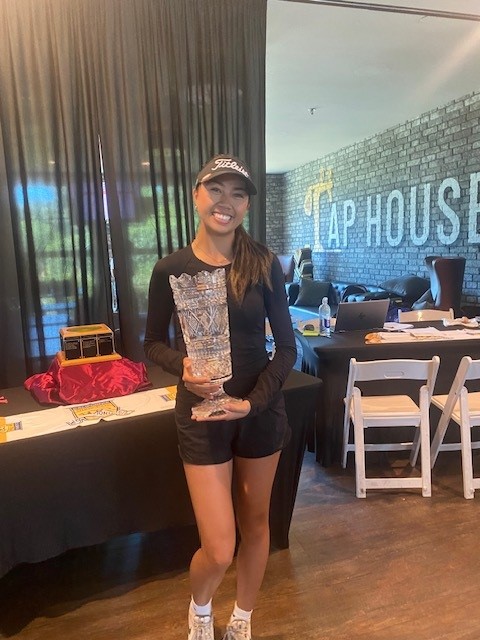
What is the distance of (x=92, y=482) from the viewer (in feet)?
5.59

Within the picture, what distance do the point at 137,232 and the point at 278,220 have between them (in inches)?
319

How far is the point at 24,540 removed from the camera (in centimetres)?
163

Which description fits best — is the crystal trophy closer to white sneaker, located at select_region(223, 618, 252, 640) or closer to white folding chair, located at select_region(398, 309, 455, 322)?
white sneaker, located at select_region(223, 618, 252, 640)

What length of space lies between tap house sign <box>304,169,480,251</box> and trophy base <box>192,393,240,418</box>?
4778mm

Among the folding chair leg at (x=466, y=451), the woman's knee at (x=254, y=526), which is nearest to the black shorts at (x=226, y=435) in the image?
the woman's knee at (x=254, y=526)

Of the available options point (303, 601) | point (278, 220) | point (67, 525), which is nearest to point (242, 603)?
point (303, 601)

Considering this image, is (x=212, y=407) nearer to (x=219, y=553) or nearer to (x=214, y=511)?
(x=214, y=511)

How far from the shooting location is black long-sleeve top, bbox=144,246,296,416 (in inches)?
50.9

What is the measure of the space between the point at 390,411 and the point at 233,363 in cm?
148

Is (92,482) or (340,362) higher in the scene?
(340,362)

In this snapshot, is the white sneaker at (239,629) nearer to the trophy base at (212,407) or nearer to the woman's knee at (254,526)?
the woman's knee at (254,526)

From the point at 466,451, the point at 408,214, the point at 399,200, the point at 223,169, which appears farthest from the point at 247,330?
the point at 399,200

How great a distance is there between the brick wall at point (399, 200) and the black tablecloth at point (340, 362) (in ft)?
9.38

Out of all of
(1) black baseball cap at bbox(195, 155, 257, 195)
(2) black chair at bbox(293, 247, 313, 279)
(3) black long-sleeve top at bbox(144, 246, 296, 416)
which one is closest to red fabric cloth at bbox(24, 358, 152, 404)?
(3) black long-sleeve top at bbox(144, 246, 296, 416)
